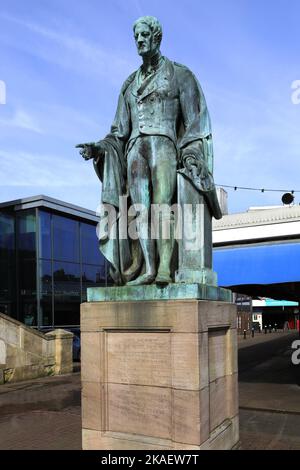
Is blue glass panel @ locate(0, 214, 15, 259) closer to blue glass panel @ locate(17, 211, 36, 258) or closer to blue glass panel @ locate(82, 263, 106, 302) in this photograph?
blue glass panel @ locate(17, 211, 36, 258)

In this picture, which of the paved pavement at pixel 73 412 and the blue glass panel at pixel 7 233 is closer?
the paved pavement at pixel 73 412

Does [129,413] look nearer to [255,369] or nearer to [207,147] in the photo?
[207,147]

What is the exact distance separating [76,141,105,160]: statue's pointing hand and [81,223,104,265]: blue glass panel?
20.0m

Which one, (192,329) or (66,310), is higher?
(192,329)

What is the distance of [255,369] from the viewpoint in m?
18.0

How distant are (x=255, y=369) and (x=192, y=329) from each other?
→ 561 inches

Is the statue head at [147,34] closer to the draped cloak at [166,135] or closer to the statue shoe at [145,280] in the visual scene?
the draped cloak at [166,135]

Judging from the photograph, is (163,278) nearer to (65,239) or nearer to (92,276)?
(65,239)

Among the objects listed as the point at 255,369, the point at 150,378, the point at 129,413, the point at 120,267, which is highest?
the point at 120,267

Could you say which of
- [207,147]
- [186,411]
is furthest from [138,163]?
[186,411]

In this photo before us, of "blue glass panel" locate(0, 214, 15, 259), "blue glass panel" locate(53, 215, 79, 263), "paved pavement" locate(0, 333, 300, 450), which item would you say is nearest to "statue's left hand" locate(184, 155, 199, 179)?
"paved pavement" locate(0, 333, 300, 450)

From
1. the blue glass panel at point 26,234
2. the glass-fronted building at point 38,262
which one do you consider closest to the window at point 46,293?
the glass-fronted building at point 38,262

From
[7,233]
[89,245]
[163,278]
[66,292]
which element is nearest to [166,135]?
[163,278]

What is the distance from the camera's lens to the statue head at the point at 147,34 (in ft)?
17.8
